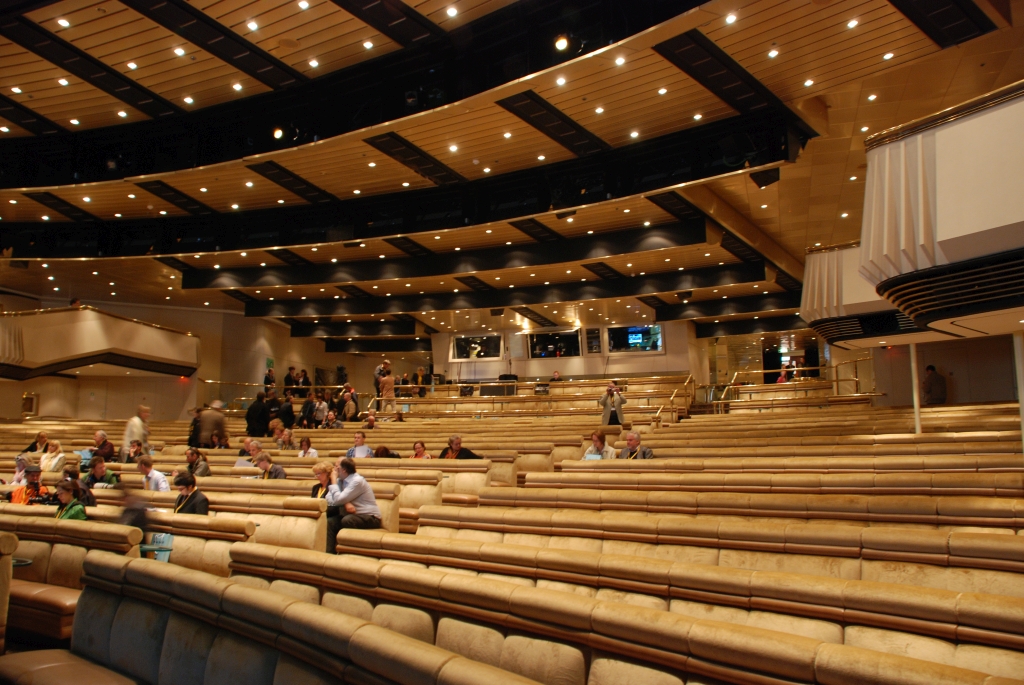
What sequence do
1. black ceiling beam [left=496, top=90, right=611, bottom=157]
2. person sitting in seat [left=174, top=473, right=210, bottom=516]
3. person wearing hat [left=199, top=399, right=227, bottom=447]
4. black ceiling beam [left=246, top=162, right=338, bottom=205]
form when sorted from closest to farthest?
person sitting in seat [left=174, top=473, right=210, bottom=516], black ceiling beam [left=496, top=90, right=611, bottom=157], person wearing hat [left=199, top=399, right=227, bottom=447], black ceiling beam [left=246, top=162, right=338, bottom=205]

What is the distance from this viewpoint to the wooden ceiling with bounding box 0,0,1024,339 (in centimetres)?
820

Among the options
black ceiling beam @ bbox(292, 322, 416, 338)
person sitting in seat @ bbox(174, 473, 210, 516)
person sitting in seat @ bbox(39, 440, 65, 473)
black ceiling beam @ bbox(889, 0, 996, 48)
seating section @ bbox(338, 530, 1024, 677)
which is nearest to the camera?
seating section @ bbox(338, 530, 1024, 677)

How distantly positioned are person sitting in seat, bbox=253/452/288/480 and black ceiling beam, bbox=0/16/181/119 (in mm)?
6120

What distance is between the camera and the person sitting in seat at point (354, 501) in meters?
5.23

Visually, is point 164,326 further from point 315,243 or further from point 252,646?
point 252,646

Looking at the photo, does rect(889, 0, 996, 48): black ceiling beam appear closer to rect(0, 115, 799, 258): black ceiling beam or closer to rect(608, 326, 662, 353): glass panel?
rect(0, 115, 799, 258): black ceiling beam

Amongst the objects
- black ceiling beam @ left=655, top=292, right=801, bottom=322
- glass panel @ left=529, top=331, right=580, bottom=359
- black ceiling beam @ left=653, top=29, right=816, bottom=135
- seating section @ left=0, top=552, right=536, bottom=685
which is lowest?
seating section @ left=0, top=552, right=536, bottom=685

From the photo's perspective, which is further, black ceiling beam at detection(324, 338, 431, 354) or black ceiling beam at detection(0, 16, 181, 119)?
black ceiling beam at detection(324, 338, 431, 354)

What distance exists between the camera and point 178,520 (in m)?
4.91

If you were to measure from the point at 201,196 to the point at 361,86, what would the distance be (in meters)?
5.70

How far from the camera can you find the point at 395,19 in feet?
28.3

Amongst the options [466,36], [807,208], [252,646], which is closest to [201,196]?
[466,36]

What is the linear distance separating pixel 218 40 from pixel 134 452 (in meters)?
5.64

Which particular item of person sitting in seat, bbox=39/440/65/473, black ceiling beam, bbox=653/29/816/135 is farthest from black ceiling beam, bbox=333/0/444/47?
person sitting in seat, bbox=39/440/65/473
